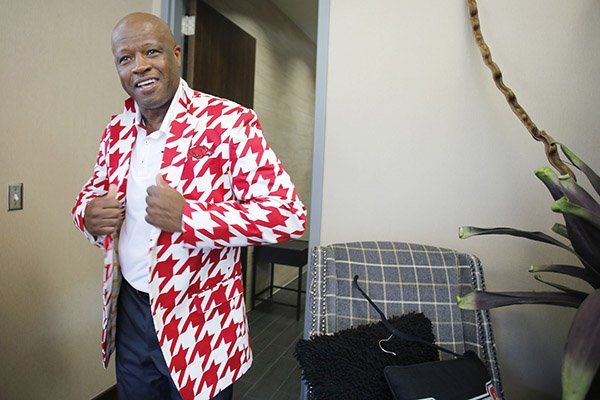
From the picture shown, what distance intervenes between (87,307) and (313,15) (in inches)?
133

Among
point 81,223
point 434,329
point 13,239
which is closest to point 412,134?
point 434,329

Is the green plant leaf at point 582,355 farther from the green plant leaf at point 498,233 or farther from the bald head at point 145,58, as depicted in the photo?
the bald head at point 145,58

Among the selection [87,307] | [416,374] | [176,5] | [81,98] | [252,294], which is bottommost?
[252,294]

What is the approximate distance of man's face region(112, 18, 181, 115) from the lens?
97 centimetres

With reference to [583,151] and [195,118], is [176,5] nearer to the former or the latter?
[195,118]

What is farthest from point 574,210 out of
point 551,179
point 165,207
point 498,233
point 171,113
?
point 171,113

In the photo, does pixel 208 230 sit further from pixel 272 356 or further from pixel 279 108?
pixel 279 108

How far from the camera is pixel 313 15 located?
150 inches

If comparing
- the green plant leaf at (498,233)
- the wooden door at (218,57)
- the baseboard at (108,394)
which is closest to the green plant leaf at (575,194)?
the green plant leaf at (498,233)

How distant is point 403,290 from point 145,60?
1.09 m

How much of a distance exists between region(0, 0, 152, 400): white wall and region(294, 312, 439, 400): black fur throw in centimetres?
124

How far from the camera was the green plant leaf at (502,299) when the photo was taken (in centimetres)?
82

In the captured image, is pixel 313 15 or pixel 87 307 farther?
pixel 313 15

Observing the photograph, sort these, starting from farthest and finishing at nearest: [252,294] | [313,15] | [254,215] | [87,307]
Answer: [313,15]
[252,294]
[87,307]
[254,215]
